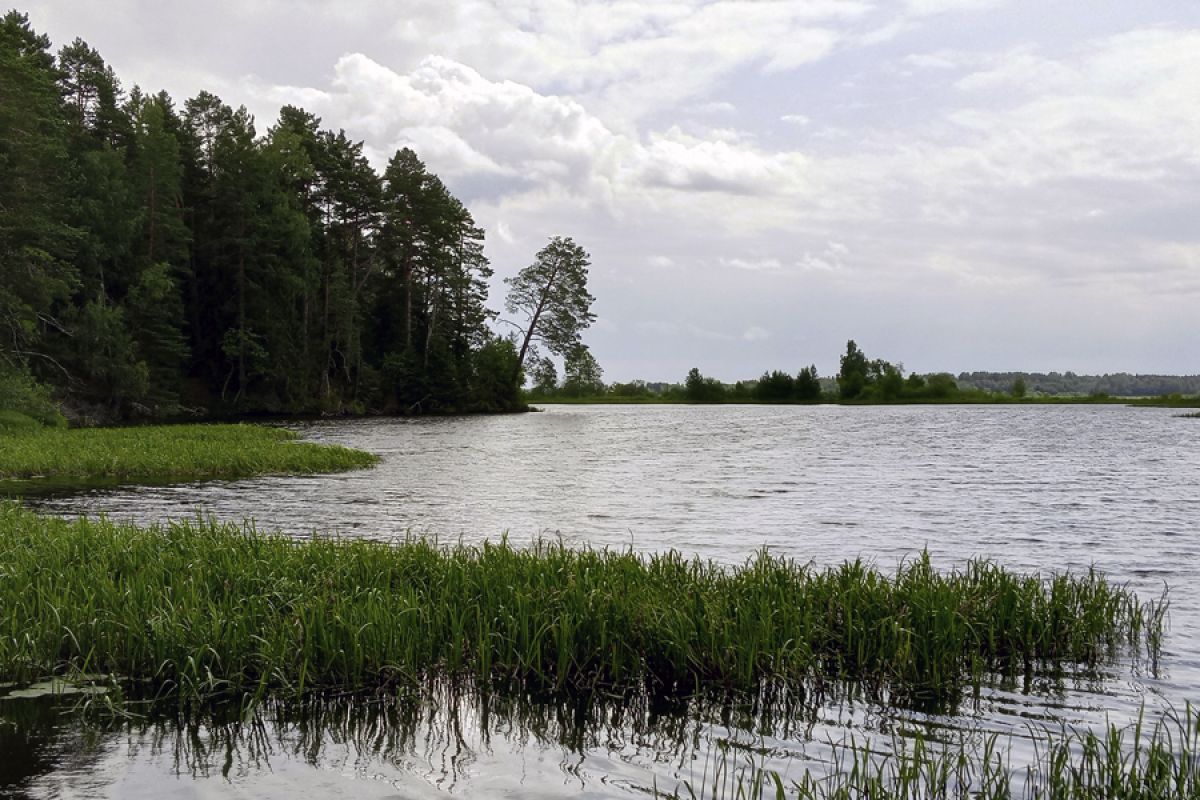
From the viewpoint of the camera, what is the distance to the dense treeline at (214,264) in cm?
4331

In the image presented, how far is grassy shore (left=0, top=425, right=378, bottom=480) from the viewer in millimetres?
26203

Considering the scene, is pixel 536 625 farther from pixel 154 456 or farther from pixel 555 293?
pixel 555 293

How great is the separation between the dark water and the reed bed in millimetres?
189

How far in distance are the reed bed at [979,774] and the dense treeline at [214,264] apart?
36.9 m

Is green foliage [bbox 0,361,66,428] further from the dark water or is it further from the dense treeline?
the dark water

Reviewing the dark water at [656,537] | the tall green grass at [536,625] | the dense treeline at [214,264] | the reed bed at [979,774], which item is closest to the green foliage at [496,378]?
the dense treeline at [214,264]

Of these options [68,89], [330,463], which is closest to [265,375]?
[68,89]

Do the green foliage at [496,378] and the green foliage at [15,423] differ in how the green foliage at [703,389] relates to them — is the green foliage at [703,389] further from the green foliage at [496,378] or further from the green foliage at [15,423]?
the green foliage at [15,423]

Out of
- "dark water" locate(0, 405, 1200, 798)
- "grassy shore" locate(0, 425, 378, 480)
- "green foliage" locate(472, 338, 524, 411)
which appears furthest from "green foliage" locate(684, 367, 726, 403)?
"grassy shore" locate(0, 425, 378, 480)

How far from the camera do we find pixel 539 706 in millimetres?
7453

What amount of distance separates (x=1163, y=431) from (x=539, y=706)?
193 ft

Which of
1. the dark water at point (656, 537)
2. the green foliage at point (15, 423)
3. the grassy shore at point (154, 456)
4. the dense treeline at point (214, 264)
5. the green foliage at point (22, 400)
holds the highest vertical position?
the dense treeline at point (214, 264)

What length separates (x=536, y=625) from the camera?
8227mm

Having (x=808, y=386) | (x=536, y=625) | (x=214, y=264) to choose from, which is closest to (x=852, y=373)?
(x=808, y=386)
